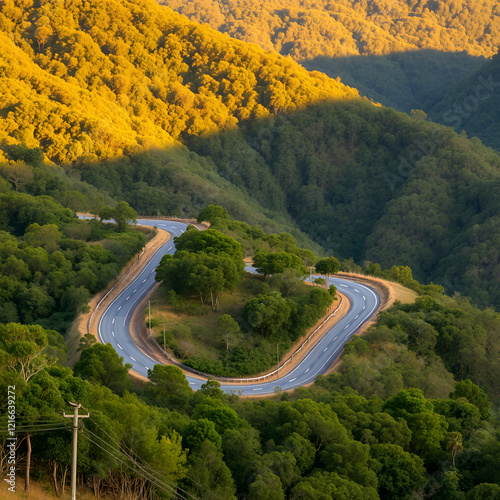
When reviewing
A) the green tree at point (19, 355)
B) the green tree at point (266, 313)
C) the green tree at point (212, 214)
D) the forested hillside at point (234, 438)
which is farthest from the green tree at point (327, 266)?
the green tree at point (19, 355)

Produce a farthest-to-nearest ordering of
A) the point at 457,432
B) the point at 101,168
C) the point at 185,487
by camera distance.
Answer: the point at 101,168 → the point at 457,432 → the point at 185,487

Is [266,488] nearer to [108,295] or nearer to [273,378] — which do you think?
[273,378]

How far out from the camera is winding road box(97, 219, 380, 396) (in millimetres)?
54812

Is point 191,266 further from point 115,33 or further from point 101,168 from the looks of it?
point 115,33

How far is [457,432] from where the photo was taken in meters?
39.9

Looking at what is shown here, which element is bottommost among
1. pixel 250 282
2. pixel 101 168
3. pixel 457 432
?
pixel 101 168

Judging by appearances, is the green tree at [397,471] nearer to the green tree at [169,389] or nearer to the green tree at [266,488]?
the green tree at [266,488]

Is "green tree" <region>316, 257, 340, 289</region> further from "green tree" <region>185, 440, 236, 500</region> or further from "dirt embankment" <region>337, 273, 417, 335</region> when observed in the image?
"green tree" <region>185, 440, 236, 500</region>

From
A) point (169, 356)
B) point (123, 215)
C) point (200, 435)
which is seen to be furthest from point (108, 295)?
point (200, 435)

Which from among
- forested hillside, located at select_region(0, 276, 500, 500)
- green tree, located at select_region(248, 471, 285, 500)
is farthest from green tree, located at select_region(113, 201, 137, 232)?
green tree, located at select_region(248, 471, 285, 500)

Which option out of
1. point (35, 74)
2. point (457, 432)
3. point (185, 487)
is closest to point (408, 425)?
point (457, 432)

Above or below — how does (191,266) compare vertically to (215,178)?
above

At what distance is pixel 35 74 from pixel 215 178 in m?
38.5

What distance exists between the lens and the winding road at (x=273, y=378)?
54.8 meters
